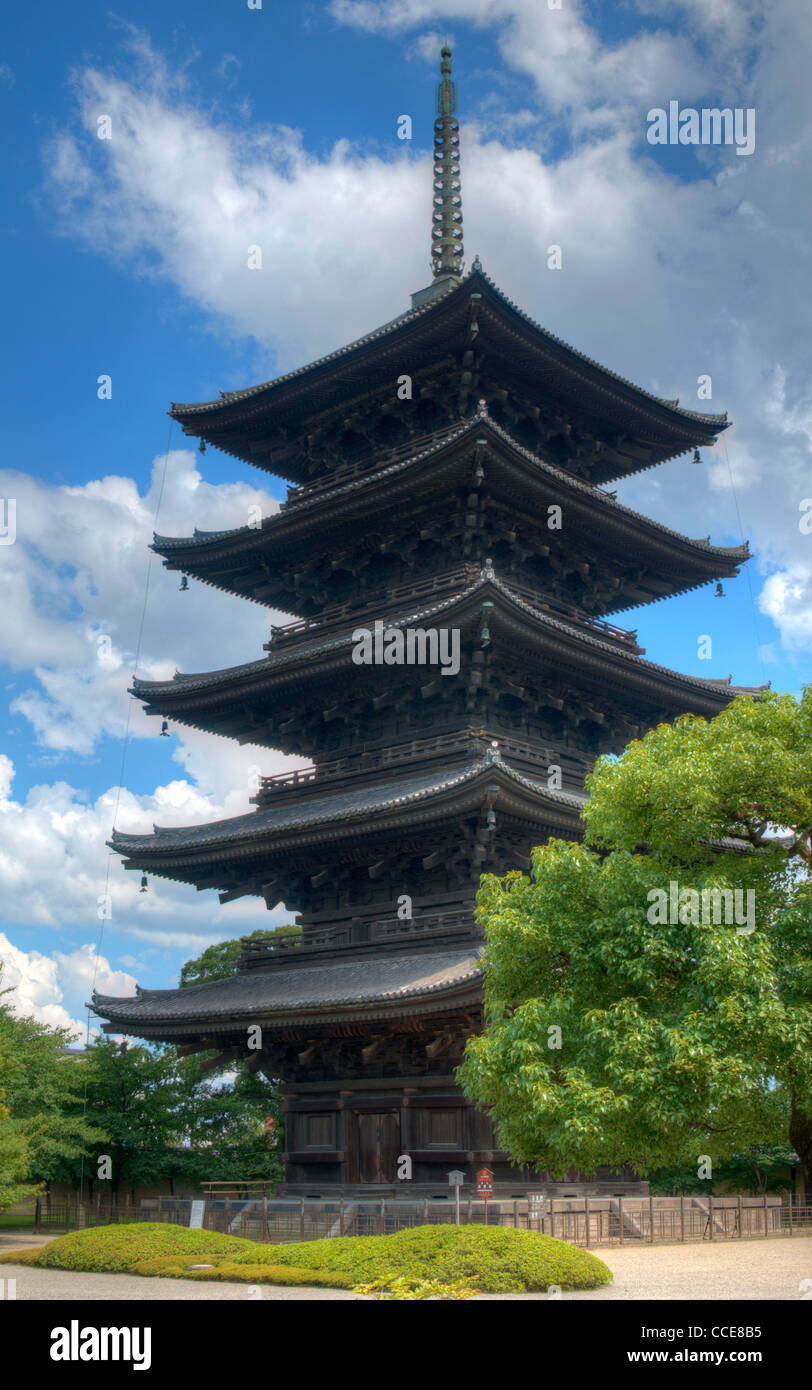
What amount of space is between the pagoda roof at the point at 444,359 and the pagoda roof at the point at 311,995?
673 inches

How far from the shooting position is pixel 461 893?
1180 inches

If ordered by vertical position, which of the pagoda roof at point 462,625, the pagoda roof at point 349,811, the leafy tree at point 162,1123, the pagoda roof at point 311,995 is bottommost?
the leafy tree at point 162,1123

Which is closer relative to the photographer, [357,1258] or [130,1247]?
[357,1258]

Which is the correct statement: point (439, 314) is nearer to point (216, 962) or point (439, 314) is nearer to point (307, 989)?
point (307, 989)

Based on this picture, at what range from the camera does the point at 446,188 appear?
138 feet

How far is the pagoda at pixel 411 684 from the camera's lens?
28734 millimetres

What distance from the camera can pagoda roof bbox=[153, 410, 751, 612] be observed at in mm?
32031

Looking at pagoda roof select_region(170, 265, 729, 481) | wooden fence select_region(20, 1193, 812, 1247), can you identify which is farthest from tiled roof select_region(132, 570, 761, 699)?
wooden fence select_region(20, 1193, 812, 1247)

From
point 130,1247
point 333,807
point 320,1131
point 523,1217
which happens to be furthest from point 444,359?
point 130,1247

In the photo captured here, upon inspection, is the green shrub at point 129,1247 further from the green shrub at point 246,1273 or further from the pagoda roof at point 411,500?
the pagoda roof at point 411,500

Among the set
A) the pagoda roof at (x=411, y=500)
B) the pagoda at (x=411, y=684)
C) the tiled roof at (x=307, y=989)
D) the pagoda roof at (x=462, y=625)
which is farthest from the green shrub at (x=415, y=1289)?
the pagoda roof at (x=411, y=500)

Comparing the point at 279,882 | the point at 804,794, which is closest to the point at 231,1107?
the point at 279,882

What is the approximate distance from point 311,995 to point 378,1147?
3896 mm
